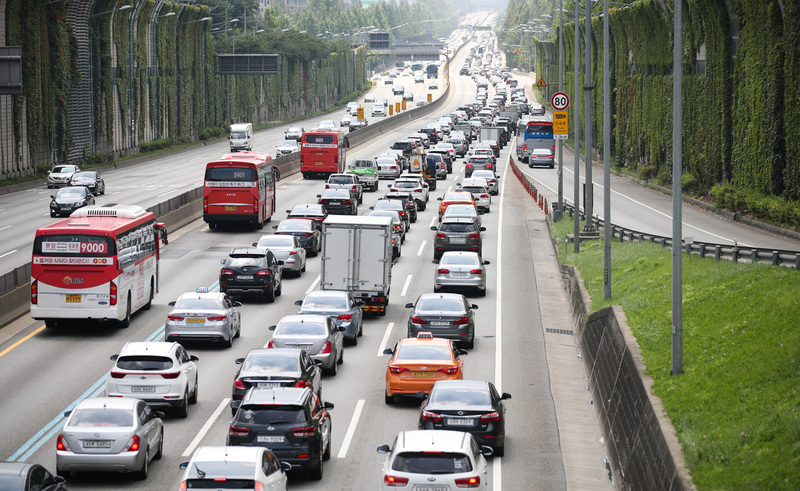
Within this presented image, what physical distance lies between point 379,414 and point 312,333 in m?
3.47

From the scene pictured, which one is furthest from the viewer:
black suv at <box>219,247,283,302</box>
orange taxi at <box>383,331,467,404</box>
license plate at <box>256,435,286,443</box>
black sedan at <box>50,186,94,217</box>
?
black sedan at <box>50,186,94,217</box>

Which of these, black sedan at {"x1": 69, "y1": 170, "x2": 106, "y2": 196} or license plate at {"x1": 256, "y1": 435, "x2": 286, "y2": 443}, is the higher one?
black sedan at {"x1": 69, "y1": 170, "x2": 106, "y2": 196}

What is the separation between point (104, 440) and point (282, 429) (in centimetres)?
274

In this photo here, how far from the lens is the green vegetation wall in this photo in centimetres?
4691

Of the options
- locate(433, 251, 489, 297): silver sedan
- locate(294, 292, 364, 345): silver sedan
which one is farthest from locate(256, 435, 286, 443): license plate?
locate(433, 251, 489, 297): silver sedan

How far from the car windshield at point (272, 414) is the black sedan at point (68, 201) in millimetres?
37235

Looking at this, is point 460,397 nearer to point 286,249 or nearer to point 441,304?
point 441,304

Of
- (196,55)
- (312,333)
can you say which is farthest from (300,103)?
(312,333)

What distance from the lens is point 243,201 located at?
161 ft

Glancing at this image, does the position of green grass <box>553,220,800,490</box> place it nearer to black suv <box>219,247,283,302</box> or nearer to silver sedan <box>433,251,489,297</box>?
silver sedan <box>433,251,489,297</box>

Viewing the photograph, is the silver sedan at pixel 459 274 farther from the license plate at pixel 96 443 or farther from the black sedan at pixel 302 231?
the license plate at pixel 96 443

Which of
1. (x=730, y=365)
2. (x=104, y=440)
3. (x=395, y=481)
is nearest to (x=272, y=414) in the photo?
(x=104, y=440)

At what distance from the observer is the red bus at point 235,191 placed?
48.1 m

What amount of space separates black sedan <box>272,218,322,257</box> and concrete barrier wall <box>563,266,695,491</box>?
16916 mm
